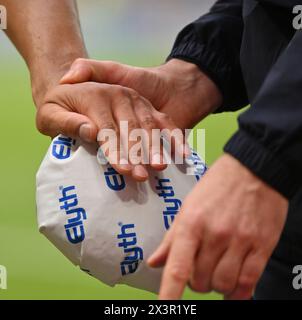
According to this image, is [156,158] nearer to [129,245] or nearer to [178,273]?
[129,245]

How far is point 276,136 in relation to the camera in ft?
2.21

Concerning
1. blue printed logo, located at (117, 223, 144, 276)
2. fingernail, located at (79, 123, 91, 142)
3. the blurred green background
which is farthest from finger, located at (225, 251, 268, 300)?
the blurred green background

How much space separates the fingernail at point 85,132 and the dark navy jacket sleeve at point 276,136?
291 mm

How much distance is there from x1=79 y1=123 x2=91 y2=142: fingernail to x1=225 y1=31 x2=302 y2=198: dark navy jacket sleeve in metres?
0.29

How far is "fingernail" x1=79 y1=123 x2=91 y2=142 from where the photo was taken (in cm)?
94

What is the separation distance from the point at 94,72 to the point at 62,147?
16 centimetres

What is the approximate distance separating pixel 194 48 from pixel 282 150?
52 centimetres

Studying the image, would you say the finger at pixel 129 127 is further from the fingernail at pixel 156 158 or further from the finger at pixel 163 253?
the finger at pixel 163 253

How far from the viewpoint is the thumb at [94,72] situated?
1.05 metres

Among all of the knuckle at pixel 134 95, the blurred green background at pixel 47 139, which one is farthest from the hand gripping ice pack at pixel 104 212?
the blurred green background at pixel 47 139

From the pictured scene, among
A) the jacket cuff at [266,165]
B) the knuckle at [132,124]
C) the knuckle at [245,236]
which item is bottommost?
the knuckle at [132,124]

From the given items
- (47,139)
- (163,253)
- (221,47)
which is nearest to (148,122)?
(221,47)

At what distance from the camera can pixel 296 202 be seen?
90 cm

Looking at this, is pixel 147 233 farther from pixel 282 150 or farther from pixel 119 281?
pixel 282 150
